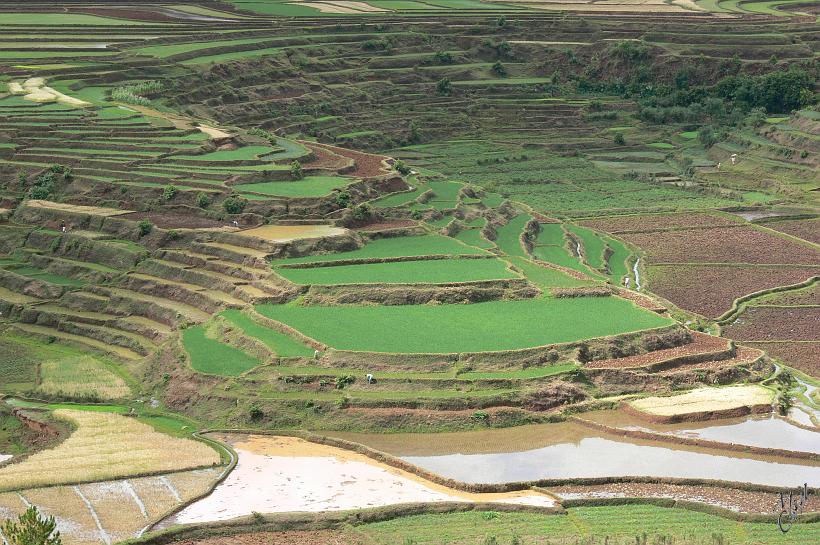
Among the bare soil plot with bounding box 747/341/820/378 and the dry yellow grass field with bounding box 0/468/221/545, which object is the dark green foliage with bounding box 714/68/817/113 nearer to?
the bare soil plot with bounding box 747/341/820/378

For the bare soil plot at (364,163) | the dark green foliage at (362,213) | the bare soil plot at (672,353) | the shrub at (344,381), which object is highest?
the bare soil plot at (364,163)

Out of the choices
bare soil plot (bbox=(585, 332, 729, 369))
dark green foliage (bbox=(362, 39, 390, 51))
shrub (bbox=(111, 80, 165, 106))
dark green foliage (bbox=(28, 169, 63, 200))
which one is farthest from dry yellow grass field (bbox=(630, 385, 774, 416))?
dark green foliage (bbox=(362, 39, 390, 51))

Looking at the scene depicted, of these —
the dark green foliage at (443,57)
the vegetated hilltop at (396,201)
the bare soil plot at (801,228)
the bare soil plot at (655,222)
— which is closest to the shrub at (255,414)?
the vegetated hilltop at (396,201)

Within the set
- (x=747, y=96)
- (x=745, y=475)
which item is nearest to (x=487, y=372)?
(x=745, y=475)

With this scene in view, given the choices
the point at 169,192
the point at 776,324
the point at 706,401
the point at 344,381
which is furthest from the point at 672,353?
the point at 169,192

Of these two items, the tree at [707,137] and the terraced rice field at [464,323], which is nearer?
the terraced rice field at [464,323]

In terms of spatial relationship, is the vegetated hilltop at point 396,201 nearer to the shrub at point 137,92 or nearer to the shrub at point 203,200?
the shrub at point 203,200

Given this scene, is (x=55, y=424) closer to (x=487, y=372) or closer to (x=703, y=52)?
(x=487, y=372)
